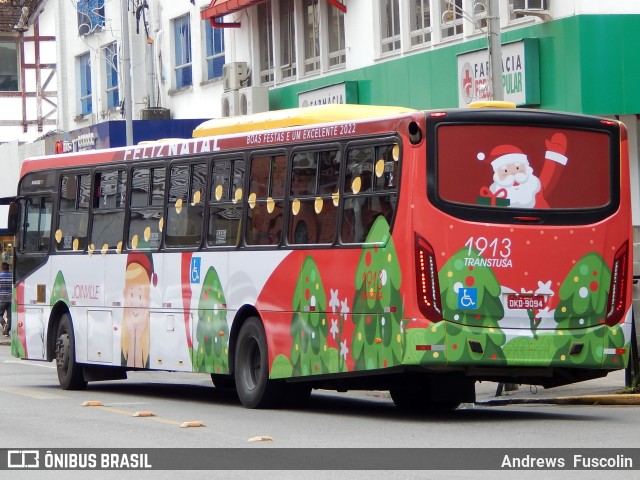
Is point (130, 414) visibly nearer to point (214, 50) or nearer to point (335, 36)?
point (335, 36)

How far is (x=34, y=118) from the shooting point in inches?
2601

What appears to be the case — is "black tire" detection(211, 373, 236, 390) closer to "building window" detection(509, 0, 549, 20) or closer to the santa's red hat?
the santa's red hat

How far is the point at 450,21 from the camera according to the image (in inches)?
1110

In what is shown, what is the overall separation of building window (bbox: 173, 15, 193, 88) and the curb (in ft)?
72.9

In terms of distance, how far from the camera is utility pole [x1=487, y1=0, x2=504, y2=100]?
2059 cm

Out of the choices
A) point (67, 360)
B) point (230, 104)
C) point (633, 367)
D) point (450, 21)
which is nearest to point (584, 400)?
point (633, 367)

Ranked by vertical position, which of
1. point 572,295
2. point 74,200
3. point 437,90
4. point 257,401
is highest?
point 437,90

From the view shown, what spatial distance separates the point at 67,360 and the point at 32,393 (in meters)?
1.04

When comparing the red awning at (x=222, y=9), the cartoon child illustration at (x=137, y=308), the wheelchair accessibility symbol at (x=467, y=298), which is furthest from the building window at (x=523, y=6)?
the wheelchair accessibility symbol at (x=467, y=298)

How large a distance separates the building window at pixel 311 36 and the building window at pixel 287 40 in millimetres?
417

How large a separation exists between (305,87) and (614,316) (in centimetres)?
1864

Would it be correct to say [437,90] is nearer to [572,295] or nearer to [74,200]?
[74,200]

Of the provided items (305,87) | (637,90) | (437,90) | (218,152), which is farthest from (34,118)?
(218,152)

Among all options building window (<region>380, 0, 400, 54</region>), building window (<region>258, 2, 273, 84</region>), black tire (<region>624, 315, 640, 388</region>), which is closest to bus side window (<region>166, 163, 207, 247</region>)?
black tire (<region>624, 315, 640, 388</region>)
